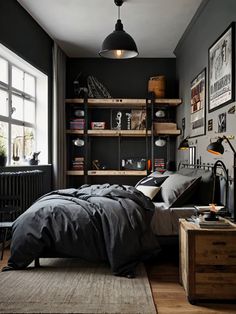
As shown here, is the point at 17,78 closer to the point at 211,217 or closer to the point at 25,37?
the point at 25,37

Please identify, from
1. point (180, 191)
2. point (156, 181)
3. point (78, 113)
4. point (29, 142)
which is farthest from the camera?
point (78, 113)

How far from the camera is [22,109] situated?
18.8 ft

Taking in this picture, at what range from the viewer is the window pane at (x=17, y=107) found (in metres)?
5.40

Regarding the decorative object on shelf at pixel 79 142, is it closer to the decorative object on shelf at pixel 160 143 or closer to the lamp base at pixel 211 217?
the decorative object on shelf at pixel 160 143

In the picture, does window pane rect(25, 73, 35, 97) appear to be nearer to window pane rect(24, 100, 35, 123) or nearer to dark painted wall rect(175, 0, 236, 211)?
window pane rect(24, 100, 35, 123)

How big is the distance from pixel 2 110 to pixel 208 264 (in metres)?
3.52

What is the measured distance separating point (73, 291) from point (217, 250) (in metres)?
1.19

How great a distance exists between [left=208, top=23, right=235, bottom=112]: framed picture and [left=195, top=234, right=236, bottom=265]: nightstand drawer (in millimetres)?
1453

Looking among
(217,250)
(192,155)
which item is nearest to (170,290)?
(217,250)

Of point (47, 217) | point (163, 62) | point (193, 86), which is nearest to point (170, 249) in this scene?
point (47, 217)

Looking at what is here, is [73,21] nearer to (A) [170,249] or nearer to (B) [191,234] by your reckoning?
(A) [170,249]

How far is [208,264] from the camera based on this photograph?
2.72 metres

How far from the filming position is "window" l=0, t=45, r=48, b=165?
5074mm

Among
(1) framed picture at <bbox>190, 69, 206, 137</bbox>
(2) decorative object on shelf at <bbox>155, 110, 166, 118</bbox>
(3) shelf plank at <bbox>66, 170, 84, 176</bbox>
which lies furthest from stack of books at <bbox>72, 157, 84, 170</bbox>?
(1) framed picture at <bbox>190, 69, 206, 137</bbox>
